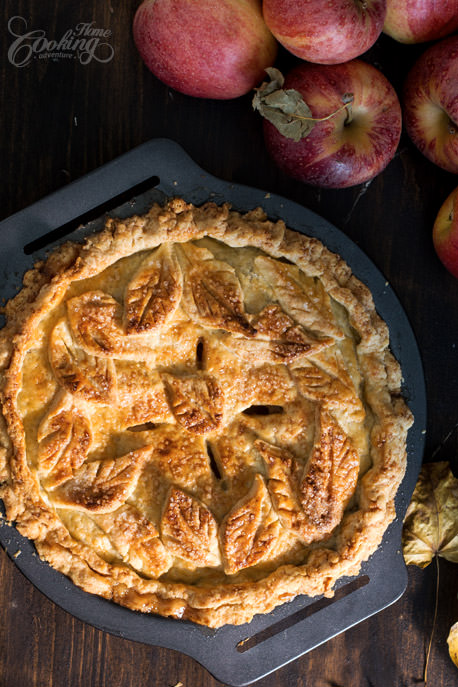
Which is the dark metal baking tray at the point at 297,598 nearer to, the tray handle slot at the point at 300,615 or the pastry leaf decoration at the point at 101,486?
the tray handle slot at the point at 300,615

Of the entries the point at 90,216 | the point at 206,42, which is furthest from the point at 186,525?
the point at 206,42

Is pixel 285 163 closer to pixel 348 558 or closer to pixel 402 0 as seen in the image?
pixel 402 0

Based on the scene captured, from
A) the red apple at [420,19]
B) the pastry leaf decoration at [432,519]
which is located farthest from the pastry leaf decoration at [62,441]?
the red apple at [420,19]

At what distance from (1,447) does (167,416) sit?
421 mm

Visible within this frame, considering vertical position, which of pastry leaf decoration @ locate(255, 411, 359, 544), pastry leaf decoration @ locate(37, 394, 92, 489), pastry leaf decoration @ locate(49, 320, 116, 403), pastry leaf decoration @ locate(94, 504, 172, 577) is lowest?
pastry leaf decoration @ locate(94, 504, 172, 577)

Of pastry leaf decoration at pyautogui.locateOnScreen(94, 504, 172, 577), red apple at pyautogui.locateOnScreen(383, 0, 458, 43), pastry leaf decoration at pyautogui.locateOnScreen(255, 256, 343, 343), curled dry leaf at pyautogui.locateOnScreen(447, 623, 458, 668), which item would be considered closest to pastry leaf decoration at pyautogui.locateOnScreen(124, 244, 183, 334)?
pastry leaf decoration at pyautogui.locateOnScreen(255, 256, 343, 343)

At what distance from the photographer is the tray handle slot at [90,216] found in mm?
1794

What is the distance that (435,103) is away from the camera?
71.2 inches

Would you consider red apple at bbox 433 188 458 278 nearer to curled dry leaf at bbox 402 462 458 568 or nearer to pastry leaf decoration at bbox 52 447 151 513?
curled dry leaf at bbox 402 462 458 568

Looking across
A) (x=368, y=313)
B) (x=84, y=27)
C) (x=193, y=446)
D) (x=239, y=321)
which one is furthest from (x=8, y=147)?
(x=368, y=313)

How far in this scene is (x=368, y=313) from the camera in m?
1.86

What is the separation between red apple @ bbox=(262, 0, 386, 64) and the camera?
1614 mm

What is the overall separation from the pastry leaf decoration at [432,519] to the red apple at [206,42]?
47.5 inches

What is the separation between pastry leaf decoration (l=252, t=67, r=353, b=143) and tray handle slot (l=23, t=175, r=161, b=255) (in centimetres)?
33
